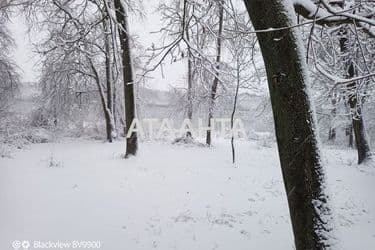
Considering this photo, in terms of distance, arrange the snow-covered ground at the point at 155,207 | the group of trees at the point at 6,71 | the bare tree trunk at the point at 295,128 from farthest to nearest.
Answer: the group of trees at the point at 6,71 → the snow-covered ground at the point at 155,207 → the bare tree trunk at the point at 295,128

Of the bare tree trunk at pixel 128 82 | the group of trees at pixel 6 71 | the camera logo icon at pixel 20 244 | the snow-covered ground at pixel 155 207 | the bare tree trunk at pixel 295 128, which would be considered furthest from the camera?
the group of trees at pixel 6 71

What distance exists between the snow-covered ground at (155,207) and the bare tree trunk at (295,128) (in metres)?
0.27

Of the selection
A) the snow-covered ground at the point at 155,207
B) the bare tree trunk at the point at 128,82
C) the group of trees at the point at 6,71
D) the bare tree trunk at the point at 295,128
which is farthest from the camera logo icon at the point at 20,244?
the group of trees at the point at 6,71

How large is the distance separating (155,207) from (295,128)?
11.4 ft

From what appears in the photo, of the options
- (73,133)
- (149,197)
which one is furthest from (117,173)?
(73,133)

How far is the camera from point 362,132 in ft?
36.4

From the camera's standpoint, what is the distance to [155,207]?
5027 mm

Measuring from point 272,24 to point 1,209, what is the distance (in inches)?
186

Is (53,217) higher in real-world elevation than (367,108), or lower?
lower

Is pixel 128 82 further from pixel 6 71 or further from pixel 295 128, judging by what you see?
pixel 6 71

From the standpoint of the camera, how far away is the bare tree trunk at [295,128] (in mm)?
2264

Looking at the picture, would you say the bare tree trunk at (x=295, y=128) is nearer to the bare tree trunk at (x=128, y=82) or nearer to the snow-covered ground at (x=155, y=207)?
the snow-covered ground at (x=155, y=207)

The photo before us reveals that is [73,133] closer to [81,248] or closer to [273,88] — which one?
[81,248]

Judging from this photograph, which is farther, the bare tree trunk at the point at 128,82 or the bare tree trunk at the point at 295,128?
the bare tree trunk at the point at 128,82
